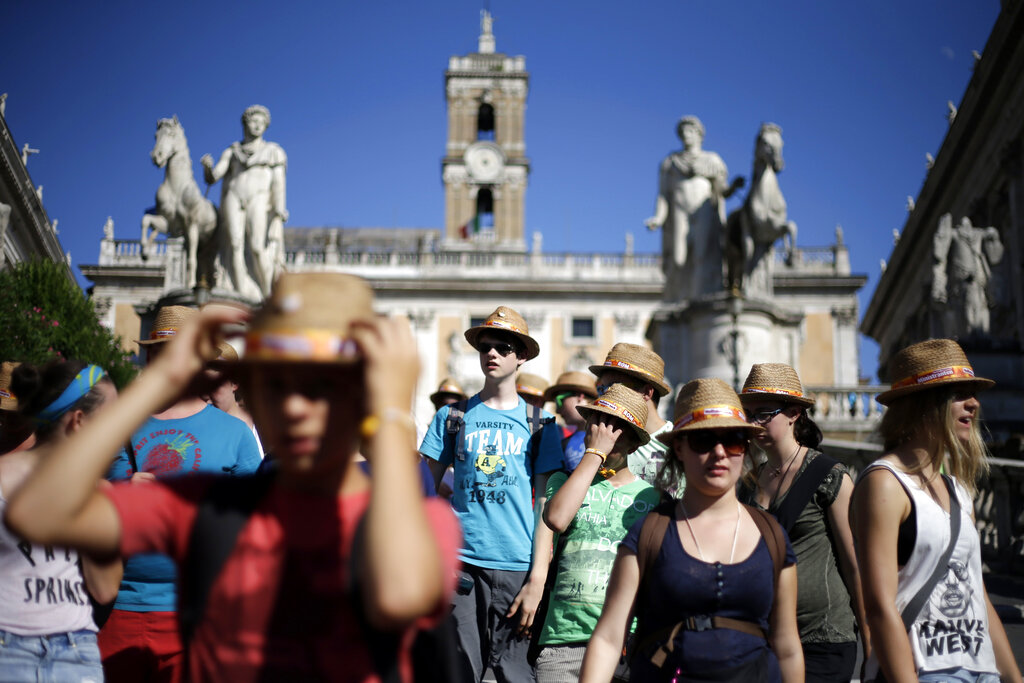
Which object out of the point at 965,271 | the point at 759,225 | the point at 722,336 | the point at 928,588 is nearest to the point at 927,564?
the point at 928,588

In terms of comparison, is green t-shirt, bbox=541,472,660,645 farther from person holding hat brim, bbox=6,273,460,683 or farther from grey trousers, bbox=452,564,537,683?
person holding hat brim, bbox=6,273,460,683

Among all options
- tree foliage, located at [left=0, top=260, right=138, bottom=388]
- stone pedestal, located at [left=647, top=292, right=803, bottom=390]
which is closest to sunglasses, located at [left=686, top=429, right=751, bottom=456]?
stone pedestal, located at [left=647, top=292, right=803, bottom=390]

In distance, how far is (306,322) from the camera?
5.59 ft

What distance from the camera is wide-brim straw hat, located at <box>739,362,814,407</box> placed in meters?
4.48

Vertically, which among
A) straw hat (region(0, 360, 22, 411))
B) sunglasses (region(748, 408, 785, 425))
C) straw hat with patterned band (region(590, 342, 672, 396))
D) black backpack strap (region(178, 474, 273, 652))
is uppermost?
straw hat with patterned band (region(590, 342, 672, 396))

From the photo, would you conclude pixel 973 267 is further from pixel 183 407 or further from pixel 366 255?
pixel 366 255

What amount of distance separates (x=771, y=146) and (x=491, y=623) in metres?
9.91

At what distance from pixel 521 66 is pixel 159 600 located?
62.4 metres

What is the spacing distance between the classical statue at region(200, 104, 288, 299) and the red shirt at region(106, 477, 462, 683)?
11.3 m

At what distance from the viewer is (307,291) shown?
1.74m

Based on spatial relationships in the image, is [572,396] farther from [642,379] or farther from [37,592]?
[37,592]

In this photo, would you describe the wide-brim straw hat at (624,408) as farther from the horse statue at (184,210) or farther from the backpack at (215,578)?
the horse statue at (184,210)

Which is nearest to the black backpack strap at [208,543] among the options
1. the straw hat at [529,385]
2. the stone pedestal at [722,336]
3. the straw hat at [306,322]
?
the straw hat at [306,322]

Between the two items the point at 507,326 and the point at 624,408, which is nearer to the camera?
the point at 624,408
